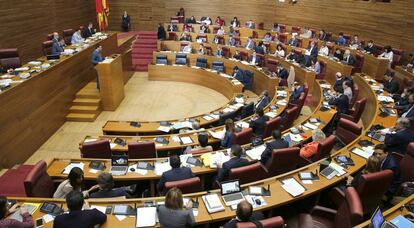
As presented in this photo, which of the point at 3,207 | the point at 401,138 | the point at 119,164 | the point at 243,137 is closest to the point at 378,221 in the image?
the point at 401,138

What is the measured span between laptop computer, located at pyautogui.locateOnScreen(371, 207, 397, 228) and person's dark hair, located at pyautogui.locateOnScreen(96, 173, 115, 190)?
3.16 metres

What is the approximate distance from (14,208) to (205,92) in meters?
9.31

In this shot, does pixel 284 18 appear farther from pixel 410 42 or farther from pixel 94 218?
pixel 94 218

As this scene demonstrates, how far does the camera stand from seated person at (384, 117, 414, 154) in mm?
5430

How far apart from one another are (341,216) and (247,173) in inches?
56.1

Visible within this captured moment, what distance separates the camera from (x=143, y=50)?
16344mm

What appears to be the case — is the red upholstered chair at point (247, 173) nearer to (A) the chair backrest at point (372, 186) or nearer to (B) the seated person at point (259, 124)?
(A) the chair backrest at point (372, 186)

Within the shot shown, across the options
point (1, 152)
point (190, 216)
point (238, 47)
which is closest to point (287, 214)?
point (190, 216)

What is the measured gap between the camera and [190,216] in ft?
11.8

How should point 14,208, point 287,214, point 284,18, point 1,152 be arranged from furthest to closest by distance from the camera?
point 284,18, point 1,152, point 287,214, point 14,208

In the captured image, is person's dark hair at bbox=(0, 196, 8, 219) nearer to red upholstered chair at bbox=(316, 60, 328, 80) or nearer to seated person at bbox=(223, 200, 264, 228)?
seated person at bbox=(223, 200, 264, 228)

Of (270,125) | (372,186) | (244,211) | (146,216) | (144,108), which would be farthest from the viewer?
(144,108)

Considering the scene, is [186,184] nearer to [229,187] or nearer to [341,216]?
[229,187]

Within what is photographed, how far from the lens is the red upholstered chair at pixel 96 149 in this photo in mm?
5613
